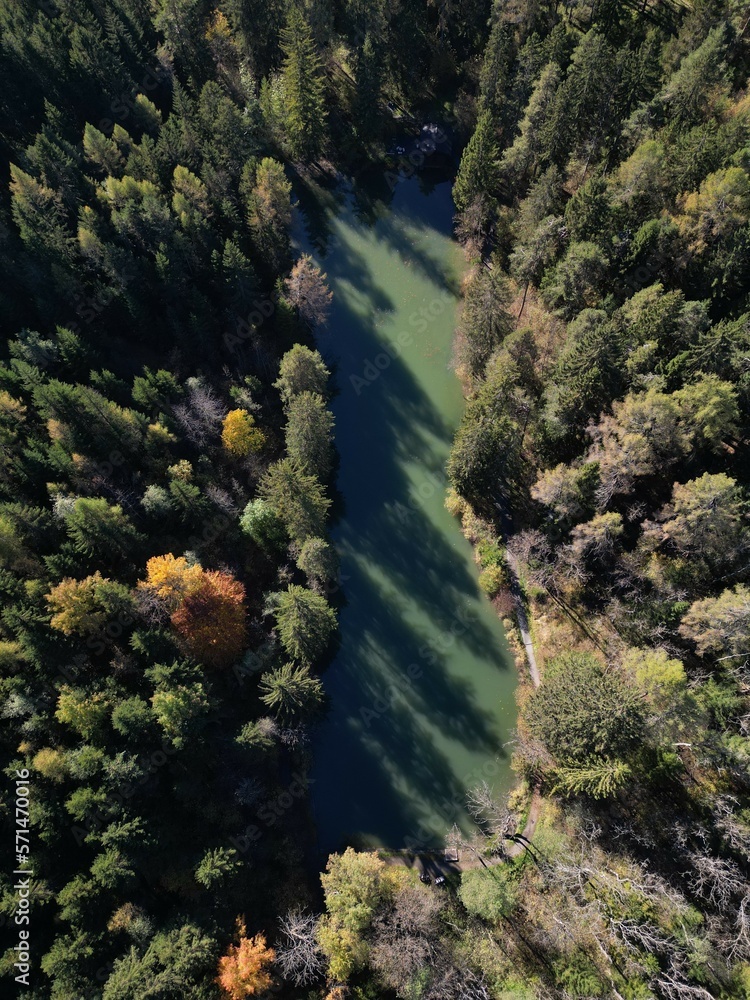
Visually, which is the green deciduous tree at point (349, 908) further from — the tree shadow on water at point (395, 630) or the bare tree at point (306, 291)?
the bare tree at point (306, 291)

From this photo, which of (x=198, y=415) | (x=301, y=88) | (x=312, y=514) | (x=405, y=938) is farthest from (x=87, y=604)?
(x=301, y=88)

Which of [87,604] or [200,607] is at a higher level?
[87,604]

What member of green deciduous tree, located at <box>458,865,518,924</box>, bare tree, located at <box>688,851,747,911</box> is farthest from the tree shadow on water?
bare tree, located at <box>688,851,747,911</box>

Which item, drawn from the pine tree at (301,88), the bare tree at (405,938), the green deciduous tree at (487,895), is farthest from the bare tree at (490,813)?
the pine tree at (301,88)

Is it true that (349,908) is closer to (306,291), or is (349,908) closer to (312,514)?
(312,514)

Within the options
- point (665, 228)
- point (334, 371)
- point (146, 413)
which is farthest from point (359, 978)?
point (665, 228)

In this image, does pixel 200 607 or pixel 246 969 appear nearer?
pixel 246 969

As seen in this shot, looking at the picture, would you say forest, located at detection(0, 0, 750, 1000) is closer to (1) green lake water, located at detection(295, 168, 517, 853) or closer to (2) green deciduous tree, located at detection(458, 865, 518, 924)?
(2) green deciduous tree, located at detection(458, 865, 518, 924)
